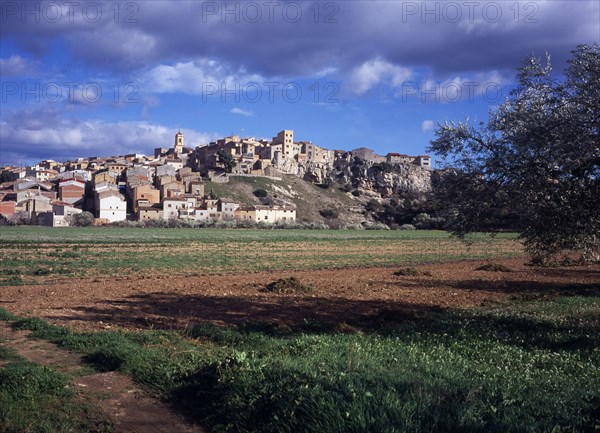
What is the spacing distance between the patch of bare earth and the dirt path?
299 cm

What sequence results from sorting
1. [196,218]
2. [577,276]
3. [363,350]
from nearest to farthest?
1. [363,350]
2. [577,276]
3. [196,218]

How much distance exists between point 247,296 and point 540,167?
10.6 meters

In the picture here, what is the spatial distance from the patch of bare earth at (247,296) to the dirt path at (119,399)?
299 centimetres

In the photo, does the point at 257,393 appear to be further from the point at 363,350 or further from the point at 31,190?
the point at 31,190

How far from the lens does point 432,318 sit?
14.8 meters

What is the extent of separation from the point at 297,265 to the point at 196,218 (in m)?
89.5

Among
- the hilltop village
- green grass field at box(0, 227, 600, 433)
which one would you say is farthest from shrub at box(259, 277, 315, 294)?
the hilltop village

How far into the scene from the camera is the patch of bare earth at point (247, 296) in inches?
560

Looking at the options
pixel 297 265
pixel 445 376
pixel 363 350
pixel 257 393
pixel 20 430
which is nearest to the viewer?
pixel 20 430

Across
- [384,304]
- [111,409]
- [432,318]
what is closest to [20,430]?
[111,409]

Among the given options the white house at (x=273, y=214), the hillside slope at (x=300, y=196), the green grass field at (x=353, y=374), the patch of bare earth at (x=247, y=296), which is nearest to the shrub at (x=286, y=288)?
the patch of bare earth at (x=247, y=296)

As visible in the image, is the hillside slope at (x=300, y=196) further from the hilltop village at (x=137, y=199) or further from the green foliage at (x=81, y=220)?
the green foliage at (x=81, y=220)

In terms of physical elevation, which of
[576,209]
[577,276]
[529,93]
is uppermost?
[529,93]

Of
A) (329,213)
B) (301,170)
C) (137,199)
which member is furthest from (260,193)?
(301,170)
